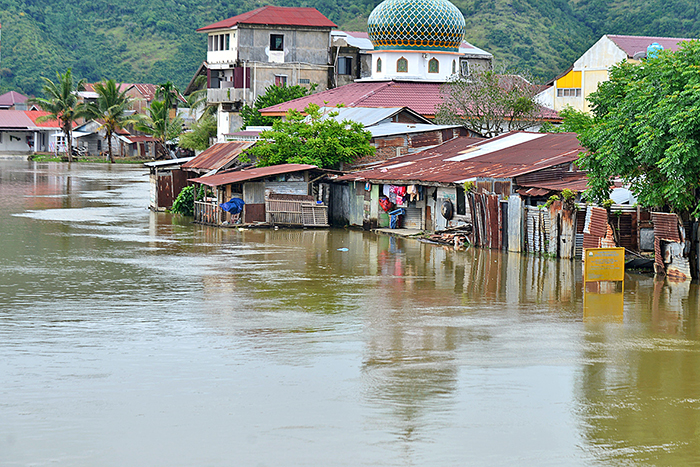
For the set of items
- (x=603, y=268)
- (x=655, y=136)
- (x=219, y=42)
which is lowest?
(x=603, y=268)

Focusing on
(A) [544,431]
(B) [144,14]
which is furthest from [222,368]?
(B) [144,14]

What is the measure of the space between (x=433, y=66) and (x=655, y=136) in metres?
26.1

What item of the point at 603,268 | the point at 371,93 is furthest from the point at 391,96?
the point at 603,268

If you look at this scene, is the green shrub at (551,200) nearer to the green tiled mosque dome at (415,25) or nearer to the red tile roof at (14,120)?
the green tiled mosque dome at (415,25)

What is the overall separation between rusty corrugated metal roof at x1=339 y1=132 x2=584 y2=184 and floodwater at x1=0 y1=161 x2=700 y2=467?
164 inches

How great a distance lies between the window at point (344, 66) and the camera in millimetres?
58906

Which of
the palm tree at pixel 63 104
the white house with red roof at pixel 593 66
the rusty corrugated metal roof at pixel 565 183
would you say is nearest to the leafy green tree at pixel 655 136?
the rusty corrugated metal roof at pixel 565 183

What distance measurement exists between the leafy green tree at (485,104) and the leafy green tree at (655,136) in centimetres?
1814

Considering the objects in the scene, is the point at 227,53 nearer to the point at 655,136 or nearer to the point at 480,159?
the point at 480,159

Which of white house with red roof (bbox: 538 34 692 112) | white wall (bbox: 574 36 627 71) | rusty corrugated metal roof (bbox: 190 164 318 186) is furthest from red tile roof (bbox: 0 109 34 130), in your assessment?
rusty corrugated metal roof (bbox: 190 164 318 186)

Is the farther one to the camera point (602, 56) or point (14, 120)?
point (14, 120)

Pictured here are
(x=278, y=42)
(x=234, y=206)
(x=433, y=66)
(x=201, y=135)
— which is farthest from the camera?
(x=201, y=135)

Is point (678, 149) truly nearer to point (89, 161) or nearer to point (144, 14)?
point (89, 161)

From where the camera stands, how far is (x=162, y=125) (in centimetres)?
7094
